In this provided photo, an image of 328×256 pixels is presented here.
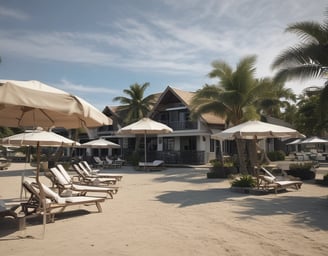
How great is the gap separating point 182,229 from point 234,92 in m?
14.4

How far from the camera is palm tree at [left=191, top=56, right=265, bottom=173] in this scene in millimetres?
19875

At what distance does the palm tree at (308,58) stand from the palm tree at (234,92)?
738 centimetres

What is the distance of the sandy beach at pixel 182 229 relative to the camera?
204 inches

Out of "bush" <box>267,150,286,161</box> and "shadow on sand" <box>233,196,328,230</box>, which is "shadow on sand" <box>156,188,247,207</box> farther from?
"bush" <box>267,150,286,161</box>

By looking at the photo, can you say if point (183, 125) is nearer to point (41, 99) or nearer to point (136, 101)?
point (136, 101)

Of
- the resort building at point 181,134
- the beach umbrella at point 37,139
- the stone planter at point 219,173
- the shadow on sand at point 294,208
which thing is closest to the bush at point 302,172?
the stone planter at point 219,173

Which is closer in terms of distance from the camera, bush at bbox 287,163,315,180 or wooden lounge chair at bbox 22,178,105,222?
wooden lounge chair at bbox 22,178,105,222

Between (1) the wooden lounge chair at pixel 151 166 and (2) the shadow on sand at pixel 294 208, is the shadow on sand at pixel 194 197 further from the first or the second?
(1) the wooden lounge chair at pixel 151 166

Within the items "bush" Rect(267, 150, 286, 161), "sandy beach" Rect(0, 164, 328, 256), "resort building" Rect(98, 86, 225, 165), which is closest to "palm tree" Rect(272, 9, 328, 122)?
"sandy beach" Rect(0, 164, 328, 256)

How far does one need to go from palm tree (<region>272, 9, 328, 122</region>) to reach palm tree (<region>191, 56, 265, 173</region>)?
7383mm

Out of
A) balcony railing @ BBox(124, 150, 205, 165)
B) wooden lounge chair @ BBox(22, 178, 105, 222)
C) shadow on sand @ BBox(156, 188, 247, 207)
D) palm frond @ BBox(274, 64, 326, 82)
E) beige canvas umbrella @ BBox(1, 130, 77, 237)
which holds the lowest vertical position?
shadow on sand @ BBox(156, 188, 247, 207)

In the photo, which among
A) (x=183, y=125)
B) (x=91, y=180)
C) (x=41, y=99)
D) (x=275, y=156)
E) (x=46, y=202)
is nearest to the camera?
(x=41, y=99)

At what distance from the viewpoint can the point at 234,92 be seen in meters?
19.7

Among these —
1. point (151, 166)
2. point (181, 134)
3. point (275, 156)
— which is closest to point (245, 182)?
point (151, 166)
